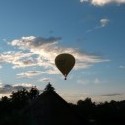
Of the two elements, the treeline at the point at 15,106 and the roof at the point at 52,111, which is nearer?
the treeline at the point at 15,106

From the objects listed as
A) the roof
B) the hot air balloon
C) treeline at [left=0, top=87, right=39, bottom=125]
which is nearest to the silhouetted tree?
treeline at [left=0, top=87, right=39, bottom=125]

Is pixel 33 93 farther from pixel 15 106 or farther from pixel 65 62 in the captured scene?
pixel 65 62

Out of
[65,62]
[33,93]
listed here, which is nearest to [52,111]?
[65,62]

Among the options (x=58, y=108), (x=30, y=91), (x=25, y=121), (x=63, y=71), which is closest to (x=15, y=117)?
(x=25, y=121)

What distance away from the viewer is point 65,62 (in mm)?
38531

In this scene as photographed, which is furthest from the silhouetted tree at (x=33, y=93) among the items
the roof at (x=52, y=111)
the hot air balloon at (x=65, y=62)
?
the hot air balloon at (x=65, y=62)

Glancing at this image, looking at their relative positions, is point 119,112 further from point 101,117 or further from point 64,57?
point 64,57

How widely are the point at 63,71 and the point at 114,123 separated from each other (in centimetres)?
4907

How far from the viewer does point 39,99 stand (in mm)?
58812

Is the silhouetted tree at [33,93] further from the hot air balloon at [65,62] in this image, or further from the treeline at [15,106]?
the hot air balloon at [65,62]

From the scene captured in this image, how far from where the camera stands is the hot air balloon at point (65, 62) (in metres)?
38.6

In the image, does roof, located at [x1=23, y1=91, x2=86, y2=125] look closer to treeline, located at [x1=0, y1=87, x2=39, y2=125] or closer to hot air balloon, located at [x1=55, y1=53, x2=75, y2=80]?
treeline, located at [x1=0, y1=87, x2=39, y2=125]

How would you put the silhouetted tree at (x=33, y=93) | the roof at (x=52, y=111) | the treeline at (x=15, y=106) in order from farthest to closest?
the silhouetted tree at (x=33, y=93)
the roof at (x=52, y=111)
the treeline at (x=15, y=106)

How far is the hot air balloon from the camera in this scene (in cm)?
3856
